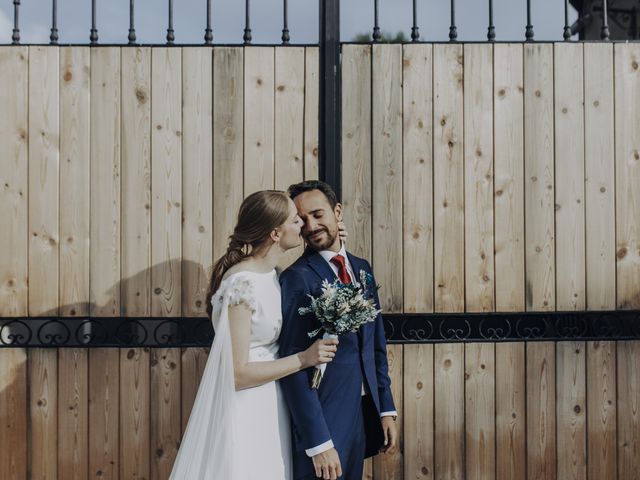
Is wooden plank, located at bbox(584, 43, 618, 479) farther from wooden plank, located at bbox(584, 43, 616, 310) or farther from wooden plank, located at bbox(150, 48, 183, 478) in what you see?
wooden plank, located at bbox(150, 48, 183, 478)

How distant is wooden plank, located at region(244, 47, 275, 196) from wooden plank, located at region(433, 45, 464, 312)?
86 cm

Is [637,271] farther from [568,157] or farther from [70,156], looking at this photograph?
[70,156]

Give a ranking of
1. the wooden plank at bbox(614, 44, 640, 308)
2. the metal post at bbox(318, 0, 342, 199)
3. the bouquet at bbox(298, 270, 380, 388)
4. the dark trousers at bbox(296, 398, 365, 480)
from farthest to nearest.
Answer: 1. the wooden plank at bbox(614, 44, 640, 308)
2. the metal post at bbox(318, 0, 342, 199)
3. the dark trousers at bbox(296, 398, 365, 480)
4. the bouquet at bbox(298, 270, 380, 388)

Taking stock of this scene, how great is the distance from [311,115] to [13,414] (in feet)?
7.13

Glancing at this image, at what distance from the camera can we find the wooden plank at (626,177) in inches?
135

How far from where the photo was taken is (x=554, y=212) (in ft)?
11.2

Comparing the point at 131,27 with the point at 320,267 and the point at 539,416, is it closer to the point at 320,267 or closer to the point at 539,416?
the point at 320,267

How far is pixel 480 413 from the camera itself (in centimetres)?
341

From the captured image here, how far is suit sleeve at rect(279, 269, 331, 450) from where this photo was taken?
2.37 m

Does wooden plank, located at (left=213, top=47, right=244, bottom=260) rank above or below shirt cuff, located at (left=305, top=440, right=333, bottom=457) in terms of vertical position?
above

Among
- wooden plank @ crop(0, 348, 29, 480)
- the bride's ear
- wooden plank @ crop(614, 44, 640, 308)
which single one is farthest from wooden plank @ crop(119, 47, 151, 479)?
wooden plank @ crop(614, 44, 640, 308)

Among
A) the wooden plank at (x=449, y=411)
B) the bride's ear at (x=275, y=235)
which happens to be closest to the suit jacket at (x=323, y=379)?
the bride's ear at (x=275, y=235)

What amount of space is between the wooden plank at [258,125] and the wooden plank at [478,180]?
3.34 ft

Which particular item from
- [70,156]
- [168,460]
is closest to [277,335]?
[168,460]
